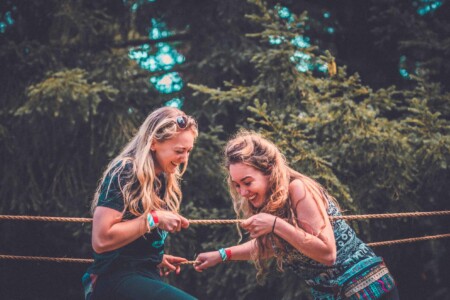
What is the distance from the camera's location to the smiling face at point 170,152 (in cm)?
238

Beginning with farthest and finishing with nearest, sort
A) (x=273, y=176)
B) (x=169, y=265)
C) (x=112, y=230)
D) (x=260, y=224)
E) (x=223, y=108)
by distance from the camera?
(x=223, y=108), (x=169, y=265), (x=273, y=176), (x=260, y=224), (x=112, y=230)

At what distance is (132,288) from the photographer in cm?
210

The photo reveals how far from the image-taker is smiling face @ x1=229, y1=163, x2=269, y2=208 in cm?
240

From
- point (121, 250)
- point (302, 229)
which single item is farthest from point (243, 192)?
point (121, 250)

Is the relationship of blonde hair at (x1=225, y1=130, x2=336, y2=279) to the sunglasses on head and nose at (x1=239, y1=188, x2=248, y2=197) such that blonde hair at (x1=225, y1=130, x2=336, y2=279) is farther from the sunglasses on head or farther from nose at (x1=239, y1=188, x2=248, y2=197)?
the sunglasses on head

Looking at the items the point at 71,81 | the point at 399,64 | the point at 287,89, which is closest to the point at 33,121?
the point at 71,81

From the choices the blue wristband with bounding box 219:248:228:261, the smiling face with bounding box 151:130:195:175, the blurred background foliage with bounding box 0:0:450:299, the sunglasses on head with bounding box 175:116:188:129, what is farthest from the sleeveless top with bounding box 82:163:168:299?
the blurred background foliage with bounding box 0:0:450:299

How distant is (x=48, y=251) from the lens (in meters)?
6.21

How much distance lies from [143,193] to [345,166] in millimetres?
2959

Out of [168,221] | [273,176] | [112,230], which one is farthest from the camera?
[273,176]

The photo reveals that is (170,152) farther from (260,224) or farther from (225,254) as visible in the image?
(225,254)

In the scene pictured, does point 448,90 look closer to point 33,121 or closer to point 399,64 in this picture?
point 399,64

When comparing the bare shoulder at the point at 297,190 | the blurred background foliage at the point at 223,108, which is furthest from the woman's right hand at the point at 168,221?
the blurred background foliage at the point at 223,108

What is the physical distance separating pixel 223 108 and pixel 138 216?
3287mm
